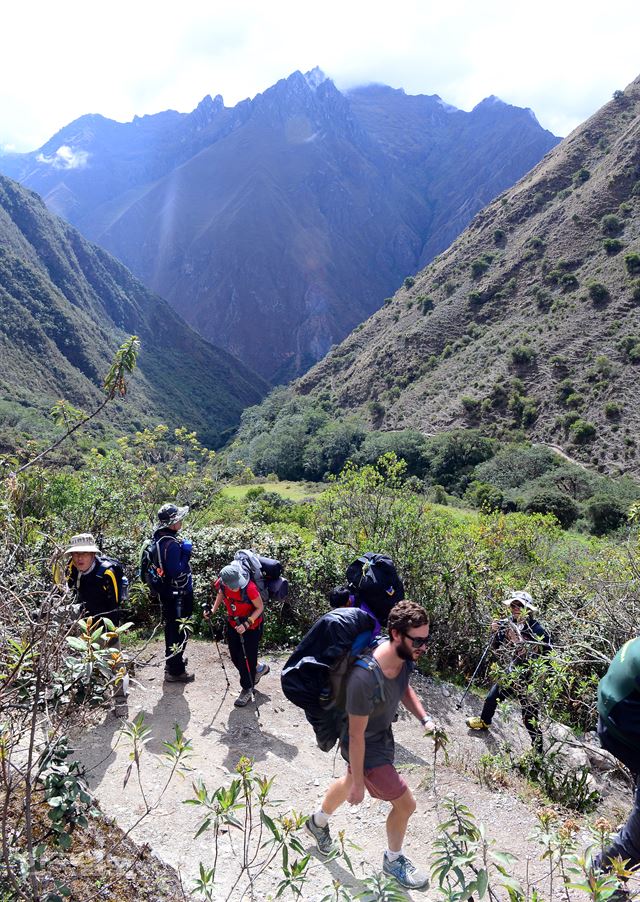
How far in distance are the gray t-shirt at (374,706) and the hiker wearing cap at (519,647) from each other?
2.19m

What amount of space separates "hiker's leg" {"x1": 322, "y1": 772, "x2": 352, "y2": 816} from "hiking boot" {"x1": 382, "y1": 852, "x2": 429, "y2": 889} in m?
0.40

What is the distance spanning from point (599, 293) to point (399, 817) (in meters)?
42.1

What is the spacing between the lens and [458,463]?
3544 cm

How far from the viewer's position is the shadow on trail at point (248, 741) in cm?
446

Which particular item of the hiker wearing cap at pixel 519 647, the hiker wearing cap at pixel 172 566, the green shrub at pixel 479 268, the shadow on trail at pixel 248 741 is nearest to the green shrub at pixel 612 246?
the green shrub at pixel 479 268

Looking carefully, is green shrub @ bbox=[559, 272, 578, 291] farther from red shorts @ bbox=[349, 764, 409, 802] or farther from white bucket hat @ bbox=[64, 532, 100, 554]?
red shorts @ bbox=[349, 764, 409, 802]

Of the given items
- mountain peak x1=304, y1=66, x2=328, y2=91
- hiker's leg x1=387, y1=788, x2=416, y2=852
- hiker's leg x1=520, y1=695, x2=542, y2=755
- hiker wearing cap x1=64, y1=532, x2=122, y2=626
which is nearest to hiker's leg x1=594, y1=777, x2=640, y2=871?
hiker's leg x1=387, y1=788, x2=416, y2=852

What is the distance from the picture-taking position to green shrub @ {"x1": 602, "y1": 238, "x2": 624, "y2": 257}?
40219 millimetres

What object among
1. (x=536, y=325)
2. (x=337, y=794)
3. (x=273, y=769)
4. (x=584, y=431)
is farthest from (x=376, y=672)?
(x=536, y=325)

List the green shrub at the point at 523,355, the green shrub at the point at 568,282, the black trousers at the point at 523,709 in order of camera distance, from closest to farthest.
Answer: the black trousers at the point at 523,709 < the green shrub at the point at 523,355 < the green shrub at the point at 568,282

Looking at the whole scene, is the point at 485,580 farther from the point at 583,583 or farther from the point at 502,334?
the point at 502,334

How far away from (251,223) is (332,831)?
16202 centimetres

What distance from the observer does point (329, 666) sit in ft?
9.73

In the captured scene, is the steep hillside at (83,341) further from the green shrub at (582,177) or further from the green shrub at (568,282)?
the green shrub at (582,177)
